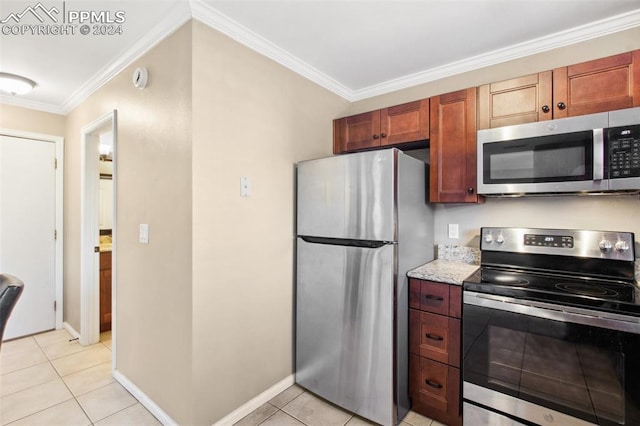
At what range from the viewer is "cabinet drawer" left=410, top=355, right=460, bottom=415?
180cm

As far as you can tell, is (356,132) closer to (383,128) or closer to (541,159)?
(383,128)

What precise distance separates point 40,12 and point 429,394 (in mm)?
3235

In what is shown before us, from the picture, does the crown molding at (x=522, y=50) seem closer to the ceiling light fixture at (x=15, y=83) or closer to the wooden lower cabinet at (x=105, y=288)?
the ceiling light fixture at (x=15, y=83)

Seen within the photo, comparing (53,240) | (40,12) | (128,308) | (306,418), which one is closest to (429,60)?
(40,12)

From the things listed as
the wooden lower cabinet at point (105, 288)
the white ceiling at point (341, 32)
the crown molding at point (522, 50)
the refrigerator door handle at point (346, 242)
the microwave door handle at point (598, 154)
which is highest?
the white ceiling at point (341, 32)

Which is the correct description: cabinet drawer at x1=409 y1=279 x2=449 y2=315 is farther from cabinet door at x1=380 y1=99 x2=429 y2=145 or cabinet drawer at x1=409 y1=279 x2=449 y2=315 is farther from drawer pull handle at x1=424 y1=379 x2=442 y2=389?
cabinet door at x1=380 y1=99 x2=429 y2=145

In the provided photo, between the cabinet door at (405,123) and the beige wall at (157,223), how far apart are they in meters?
1.46

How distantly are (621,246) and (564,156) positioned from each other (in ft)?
1.96

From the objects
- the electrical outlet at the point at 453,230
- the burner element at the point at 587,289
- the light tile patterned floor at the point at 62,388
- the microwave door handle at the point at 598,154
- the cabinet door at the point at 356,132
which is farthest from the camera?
the cabinet door at the point at 356,132

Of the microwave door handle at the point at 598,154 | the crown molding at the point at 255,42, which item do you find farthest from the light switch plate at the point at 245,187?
the microwave door handle at the point at 598,154

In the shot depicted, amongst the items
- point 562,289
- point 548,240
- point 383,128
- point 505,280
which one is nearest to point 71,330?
point 383,128

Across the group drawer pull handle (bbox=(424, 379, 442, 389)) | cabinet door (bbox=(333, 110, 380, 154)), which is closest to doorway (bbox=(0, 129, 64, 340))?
cabinet door (bbox=(333, 110, 380, 154))

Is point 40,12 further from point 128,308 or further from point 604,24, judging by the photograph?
point 604,24

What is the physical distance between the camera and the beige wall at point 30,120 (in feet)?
9.89
